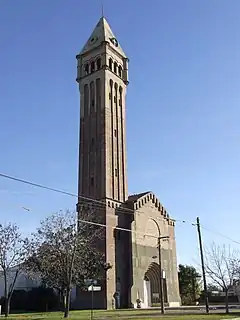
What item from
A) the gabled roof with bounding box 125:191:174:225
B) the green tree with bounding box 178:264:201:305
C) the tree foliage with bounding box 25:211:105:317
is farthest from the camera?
the green tree with bounding box 178:264:201:305

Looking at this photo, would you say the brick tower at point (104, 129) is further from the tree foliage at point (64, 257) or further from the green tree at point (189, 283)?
the green tree at point (189, 283)

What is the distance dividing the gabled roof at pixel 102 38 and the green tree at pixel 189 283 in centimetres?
3948

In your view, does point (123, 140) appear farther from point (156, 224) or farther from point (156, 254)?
point (156, 254)

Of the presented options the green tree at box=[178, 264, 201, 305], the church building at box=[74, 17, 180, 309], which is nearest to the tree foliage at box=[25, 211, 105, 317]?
the church building at box=[74, 17, 180, 309]

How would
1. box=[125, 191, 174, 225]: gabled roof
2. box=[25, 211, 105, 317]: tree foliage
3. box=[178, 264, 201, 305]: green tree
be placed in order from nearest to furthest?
box=[25, 211, 105, 317]: tree foliage < box=[125, 191, 174, 225]: gabled roof < box=[178, 264, 201, 305]: green tree

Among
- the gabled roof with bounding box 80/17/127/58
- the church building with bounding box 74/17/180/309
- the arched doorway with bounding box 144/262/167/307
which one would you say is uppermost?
the gabled roof with bounding box 80/17/127/58

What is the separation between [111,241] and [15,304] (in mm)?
16640

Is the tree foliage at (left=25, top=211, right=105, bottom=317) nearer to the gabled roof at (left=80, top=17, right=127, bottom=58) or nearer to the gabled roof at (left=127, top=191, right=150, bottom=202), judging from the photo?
the gabled roof at (left=127, top=191, right=150, bottom=202)

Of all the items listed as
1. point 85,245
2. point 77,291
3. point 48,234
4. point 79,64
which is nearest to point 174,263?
point 77,291

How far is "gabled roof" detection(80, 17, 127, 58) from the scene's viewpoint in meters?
68.9

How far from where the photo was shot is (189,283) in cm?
7494

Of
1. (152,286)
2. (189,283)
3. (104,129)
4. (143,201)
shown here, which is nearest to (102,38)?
(104,129)

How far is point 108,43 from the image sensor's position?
2657 inches

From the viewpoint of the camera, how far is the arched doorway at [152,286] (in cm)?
5850
